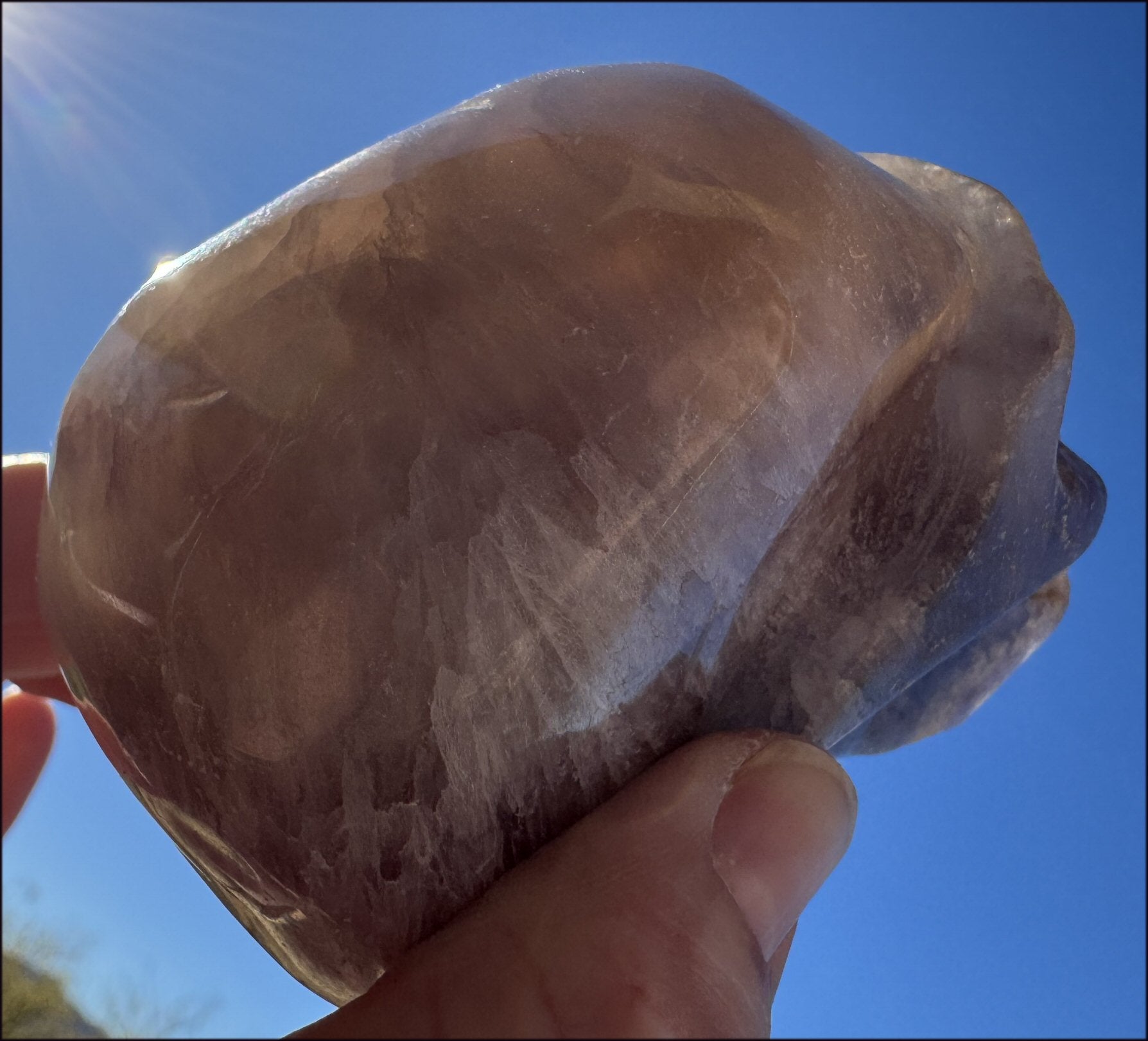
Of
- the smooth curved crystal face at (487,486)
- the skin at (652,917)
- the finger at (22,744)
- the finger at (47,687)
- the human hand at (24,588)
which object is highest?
the smooth curved crystal face at (487,486)

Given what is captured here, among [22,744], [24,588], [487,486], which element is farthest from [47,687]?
[487,486]

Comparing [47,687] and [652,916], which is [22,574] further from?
[652,916]

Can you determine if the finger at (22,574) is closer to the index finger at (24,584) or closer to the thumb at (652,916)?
the index finger at (24,584)

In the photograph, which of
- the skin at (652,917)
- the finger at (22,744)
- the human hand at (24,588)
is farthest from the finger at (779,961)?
the finger at (22,744)

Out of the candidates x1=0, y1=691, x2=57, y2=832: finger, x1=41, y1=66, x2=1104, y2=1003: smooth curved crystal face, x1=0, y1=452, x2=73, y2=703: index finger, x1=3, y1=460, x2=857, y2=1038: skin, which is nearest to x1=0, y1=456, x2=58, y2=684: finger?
x1=0, y1=452, x2=73, y2=703: index finger

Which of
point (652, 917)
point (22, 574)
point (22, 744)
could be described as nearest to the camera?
point (652, 917)

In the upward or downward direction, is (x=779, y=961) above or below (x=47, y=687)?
above

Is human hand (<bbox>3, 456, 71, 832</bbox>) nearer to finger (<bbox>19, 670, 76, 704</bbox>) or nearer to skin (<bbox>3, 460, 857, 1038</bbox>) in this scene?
finger (<bbox>19, 670, 76, 704</bbox>)
